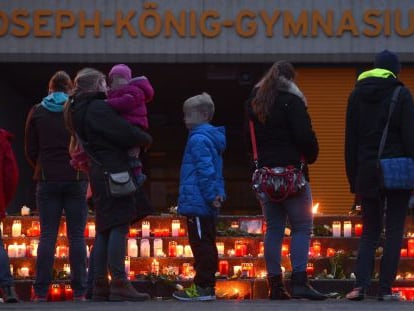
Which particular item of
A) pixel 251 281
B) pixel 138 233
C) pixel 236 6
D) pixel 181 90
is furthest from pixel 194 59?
pixel 251 281

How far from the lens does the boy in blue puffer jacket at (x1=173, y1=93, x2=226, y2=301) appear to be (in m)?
9.25

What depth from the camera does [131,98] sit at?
354 inches

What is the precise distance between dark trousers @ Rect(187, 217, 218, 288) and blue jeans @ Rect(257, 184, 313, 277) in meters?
0.43

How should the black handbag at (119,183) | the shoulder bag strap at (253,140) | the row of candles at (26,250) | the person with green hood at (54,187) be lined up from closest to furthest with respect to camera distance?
1. the black handbag at (119,183)
2. the shoulder bag strap at (253,140)
3. the person with green hood at (54,187)
4. the row of candles at (26,250)

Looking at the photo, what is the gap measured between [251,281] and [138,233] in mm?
1654

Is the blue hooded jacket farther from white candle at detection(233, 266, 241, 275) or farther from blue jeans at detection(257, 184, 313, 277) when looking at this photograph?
white candle at detection(233, 266, 241, 275)

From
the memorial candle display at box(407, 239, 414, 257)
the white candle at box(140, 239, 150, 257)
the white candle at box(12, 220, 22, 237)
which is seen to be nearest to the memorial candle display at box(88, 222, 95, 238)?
the white candle at box(140, 239, 150, 257)

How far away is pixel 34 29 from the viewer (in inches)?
716

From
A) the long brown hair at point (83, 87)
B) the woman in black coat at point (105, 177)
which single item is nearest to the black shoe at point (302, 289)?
the woman in black coat at point (105, 177)

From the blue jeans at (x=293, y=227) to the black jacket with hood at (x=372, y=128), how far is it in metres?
0.41

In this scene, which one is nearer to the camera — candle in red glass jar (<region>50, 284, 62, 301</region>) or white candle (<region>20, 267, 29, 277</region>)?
candle in red glass jar (<region>50, 284, 62, 301</region>)

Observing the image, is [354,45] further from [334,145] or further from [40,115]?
[40,115]

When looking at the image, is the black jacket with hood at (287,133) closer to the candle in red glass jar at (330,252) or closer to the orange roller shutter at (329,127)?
the candle in red glass jar at (330,252)

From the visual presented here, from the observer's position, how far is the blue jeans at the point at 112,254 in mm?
8914
